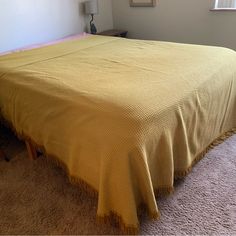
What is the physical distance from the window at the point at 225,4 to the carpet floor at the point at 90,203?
5.87ft

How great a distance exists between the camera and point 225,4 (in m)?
2.75

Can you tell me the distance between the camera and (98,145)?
3.78 feet

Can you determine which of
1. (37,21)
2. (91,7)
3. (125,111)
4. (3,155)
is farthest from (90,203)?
(91,7)

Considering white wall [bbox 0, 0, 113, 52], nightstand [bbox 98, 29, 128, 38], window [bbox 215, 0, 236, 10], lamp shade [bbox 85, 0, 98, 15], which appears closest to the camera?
white wall [bbox 0, 0, 113, 52]

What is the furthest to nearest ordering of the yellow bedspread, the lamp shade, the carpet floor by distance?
the lamp shade, the carpet floor, the yellow bedspread

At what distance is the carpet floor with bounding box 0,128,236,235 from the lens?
1334 millimetres

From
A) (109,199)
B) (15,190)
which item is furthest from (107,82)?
(15,190)

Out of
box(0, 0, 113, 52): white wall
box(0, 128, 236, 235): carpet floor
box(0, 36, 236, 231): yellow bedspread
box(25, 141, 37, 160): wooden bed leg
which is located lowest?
box(0, 128, 236, 235): carpet floor

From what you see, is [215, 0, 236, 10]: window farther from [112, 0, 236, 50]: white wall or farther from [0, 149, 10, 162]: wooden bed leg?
[0, 149, 10, 162]: wooden bed leg

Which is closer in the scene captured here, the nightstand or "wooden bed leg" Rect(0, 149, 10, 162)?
"wooden bed leg" Rect(0, 149, 10, 162)

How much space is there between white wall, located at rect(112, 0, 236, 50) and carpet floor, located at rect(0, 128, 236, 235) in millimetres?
1638

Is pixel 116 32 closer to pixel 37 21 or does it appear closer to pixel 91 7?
pixel 91 7

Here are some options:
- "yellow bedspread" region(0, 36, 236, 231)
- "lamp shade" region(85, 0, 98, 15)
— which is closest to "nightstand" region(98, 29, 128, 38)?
"lamp shade" region(85, 0, 98, 15)

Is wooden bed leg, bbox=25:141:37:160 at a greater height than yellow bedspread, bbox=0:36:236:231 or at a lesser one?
lesser
